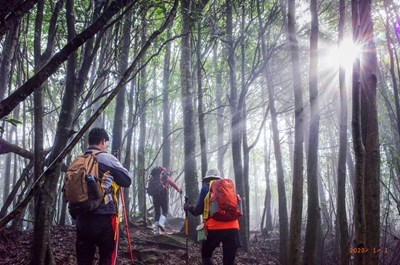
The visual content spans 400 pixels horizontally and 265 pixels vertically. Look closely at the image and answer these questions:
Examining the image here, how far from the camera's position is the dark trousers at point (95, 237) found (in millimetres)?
3497

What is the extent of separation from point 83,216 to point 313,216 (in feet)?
11.6

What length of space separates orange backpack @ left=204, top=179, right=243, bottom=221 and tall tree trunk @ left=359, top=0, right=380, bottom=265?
171cm

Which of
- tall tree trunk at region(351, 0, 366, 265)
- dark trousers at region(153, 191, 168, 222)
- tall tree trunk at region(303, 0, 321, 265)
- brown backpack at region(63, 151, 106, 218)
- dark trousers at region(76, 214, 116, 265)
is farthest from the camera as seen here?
dark trousers at region(153, 191, 168, 222)

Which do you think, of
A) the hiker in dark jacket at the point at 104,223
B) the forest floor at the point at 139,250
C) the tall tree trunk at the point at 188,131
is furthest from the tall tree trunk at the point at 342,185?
the tall tree trunk at the point at 188,131

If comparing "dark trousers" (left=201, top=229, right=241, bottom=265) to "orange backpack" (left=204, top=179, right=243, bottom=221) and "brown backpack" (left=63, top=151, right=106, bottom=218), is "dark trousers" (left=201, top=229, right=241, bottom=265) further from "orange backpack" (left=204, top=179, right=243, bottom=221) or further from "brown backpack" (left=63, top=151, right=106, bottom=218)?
"brown backpack" (left=63, top=151, right=106, bottom=218)

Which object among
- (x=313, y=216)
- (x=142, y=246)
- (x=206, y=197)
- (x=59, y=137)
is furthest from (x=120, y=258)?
(x=313, y=216)

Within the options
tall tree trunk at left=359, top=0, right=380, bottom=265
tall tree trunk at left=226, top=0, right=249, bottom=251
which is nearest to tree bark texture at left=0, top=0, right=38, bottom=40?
tall tree trunk at left=359, top=0, right=380, bottom=265

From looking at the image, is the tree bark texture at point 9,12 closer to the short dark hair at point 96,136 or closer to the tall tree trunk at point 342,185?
the short dark hair at point 96,136

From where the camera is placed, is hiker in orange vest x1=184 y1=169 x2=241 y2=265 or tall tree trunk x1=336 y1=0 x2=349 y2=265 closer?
tall tree trunk x1=336 y1=0 x2=349 y2=265

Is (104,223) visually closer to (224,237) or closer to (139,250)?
(224,237)

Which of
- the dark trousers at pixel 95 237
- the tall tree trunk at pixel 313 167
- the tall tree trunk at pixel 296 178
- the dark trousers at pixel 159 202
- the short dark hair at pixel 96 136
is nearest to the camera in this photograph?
the dark trousers at pixel 95 237

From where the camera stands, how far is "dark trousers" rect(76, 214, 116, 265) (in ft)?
11.5

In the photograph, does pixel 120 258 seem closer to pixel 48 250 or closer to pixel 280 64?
pixel 48 250

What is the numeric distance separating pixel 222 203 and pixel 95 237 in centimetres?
187
